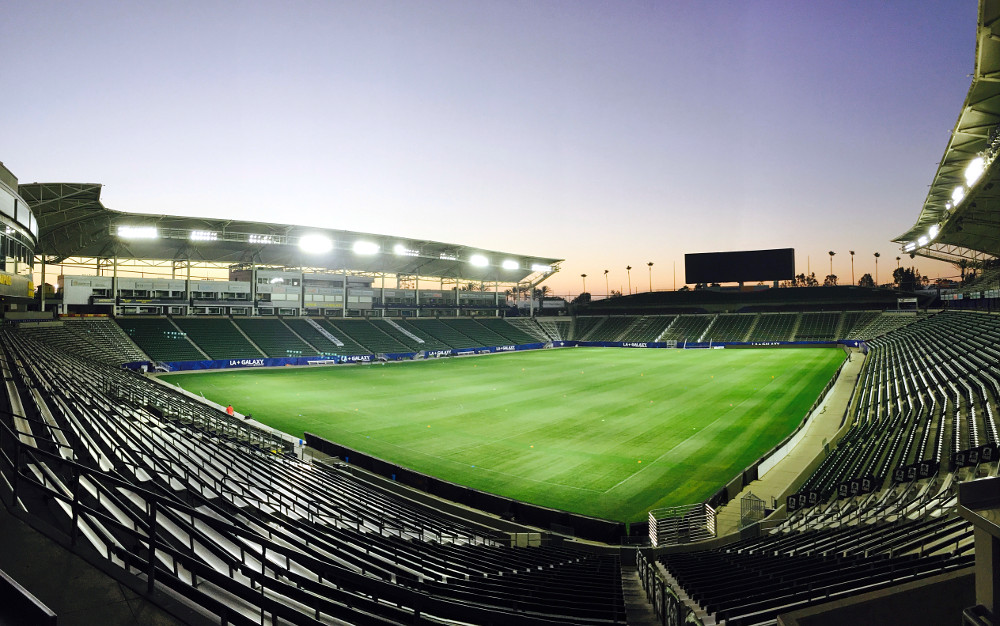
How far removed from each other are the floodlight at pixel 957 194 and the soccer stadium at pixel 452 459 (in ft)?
1.22

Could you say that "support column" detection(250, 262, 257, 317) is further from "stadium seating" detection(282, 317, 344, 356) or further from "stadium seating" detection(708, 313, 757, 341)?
"stadium seating" detection(708, 313, 757, 341)

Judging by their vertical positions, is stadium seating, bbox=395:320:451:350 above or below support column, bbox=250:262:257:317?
below

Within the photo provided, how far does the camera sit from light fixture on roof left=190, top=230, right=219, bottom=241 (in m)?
62.2

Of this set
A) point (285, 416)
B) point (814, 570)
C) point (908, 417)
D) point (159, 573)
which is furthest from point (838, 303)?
point (159, 573)

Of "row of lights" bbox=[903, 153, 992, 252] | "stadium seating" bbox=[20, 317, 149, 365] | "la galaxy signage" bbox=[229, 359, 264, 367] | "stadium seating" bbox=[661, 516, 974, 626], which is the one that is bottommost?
"la galaxy signage" bbox=[229, 359, 264, 367]

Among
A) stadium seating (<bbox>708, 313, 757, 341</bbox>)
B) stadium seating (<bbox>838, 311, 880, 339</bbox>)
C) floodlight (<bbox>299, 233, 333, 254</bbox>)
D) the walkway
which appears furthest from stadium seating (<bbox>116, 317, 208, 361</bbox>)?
stadium seating (<bbox>838, 311, 880, 339</bbox>)

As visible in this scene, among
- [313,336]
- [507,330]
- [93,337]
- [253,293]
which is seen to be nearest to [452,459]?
[93,337]

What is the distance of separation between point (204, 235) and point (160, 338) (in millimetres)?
13302

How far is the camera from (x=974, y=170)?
3266 cm

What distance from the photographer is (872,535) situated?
955cm

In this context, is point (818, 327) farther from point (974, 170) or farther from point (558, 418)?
point (558, 418)

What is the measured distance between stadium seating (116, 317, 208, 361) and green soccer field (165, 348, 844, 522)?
7.46 metres

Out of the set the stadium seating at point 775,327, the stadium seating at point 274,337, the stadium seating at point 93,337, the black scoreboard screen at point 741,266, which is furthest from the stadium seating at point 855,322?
the stadium seating at point 93,337

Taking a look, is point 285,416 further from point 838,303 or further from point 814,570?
point 838,303
